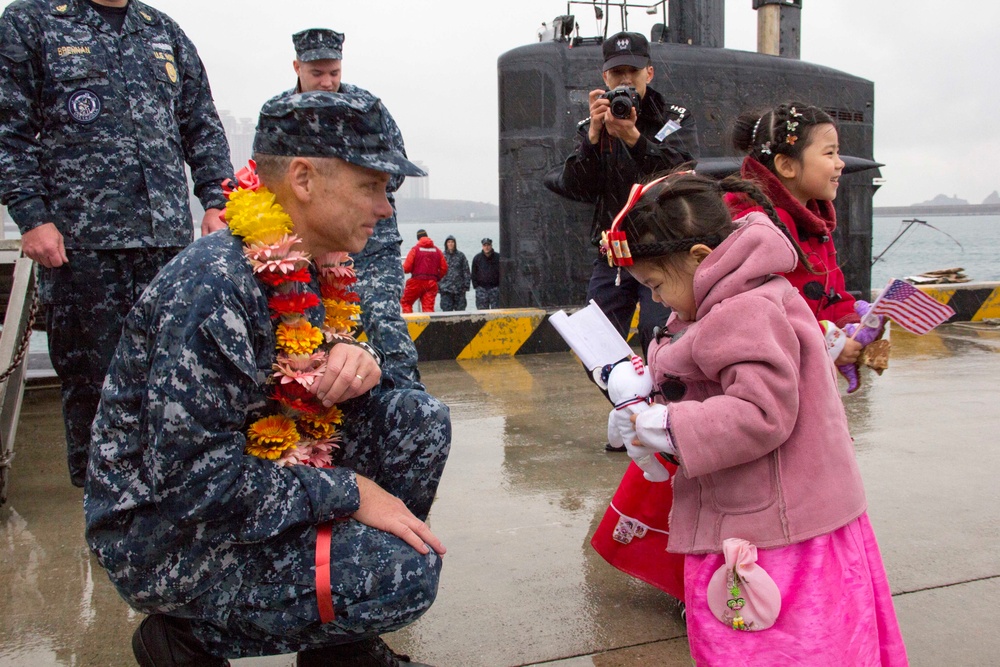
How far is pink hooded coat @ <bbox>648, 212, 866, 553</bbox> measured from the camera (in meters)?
2.00

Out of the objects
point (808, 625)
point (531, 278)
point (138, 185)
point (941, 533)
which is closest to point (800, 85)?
point (531, 278)

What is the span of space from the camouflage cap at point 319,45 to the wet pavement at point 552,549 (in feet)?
6.42

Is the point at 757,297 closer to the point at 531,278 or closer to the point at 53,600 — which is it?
the point at 53,600

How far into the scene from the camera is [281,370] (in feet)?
6.86

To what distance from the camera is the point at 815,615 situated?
81.0 inches

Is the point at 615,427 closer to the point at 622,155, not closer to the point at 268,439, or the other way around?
the point at 268,439

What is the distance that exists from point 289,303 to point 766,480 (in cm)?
114

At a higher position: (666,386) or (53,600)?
(666,386)

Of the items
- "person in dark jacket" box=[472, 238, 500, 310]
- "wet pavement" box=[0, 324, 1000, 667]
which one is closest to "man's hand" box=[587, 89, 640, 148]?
"wet pavement" box=[0, 324, 1000, 667]

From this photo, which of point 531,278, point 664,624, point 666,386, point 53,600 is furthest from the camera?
point 531,278

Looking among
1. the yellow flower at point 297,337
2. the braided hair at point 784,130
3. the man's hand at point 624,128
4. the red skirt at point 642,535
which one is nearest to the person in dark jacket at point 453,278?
the man's hand at point 624,128

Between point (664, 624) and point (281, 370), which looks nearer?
point (281, 370)

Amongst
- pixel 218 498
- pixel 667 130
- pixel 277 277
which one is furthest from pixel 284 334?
pixel 667 130

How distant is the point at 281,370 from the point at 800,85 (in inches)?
303
